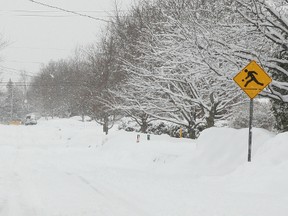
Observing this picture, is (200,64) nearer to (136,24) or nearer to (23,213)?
(23,213)

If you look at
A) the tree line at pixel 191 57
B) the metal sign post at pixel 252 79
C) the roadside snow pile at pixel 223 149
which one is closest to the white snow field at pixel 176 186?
the roadside snow pile at pixel 223 149

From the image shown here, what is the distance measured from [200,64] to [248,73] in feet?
7.29

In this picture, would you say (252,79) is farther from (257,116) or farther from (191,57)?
(257,116)

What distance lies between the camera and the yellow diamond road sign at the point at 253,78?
10.8 meters

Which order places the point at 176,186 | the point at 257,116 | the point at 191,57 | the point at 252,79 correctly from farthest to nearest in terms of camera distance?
the point at 257,116 < the point at 191,57 < the point at 252,79 < the point at 176,186

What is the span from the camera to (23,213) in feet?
21.8

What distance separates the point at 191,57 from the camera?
43.2 ft

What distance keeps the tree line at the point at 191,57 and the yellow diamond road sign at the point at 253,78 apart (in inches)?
22.9

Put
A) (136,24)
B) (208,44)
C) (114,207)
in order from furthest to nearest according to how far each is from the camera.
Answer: (136,24), (208,44), (114,207)

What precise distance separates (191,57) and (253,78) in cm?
277

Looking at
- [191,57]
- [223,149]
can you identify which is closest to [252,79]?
[191,57]

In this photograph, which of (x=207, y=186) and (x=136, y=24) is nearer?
(x=207, y=186)

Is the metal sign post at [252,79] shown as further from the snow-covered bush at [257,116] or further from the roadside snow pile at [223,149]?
the snow-covered bush at [257,116]

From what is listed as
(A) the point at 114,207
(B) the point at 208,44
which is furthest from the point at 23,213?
(B) the point at 208,44
